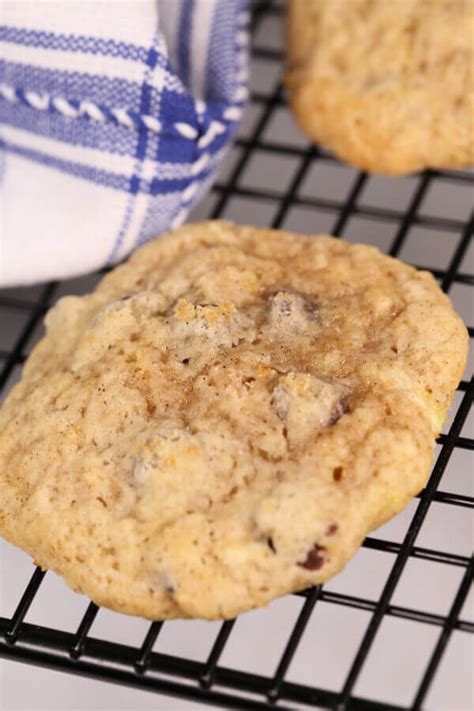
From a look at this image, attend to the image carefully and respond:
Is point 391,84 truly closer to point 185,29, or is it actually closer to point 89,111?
point 185,29

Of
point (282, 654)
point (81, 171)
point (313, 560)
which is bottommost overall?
point (282, 654)

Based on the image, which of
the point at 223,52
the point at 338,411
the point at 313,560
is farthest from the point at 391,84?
the point at 313,560

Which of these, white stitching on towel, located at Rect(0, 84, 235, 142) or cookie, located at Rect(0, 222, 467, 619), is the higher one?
white stitching on towel, located at Rect(0, 84, 235, 142)

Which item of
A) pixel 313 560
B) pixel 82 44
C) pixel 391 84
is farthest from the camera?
pixel 391 84

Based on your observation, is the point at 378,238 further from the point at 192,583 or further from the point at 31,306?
the point at 192,583

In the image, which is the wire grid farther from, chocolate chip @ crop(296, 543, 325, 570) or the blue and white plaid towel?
the blue and white plaid towel

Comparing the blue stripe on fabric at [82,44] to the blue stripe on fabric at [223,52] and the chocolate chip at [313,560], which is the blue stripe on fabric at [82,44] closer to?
the blue stripe on fabric at [223,52]

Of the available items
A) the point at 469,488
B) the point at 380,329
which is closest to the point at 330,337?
the point at 380,329

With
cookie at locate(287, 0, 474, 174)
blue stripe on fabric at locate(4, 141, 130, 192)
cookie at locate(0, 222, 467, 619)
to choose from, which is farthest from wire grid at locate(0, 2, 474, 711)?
blue stripe on fabric at locate(4, 141, 130, 192)
